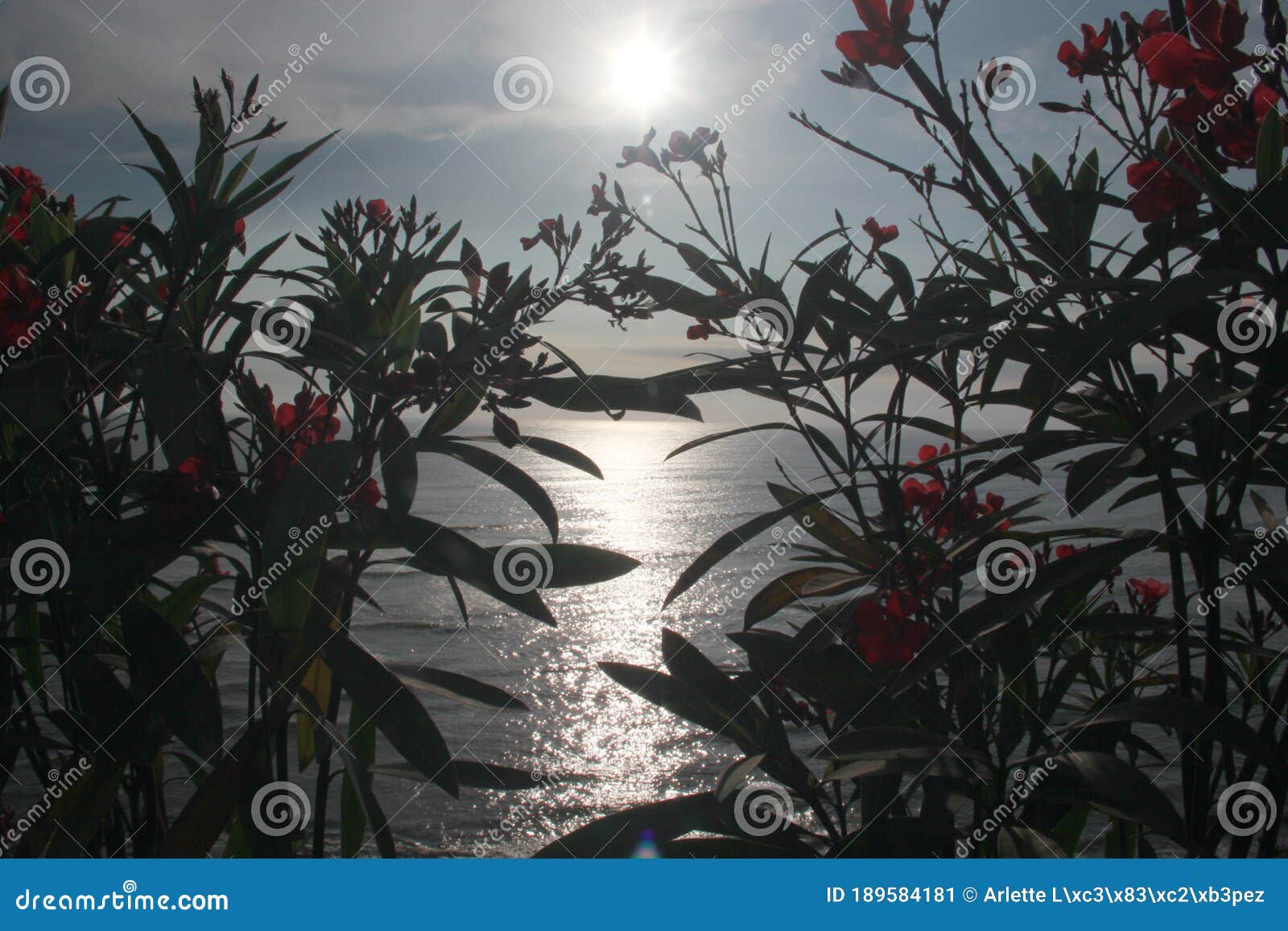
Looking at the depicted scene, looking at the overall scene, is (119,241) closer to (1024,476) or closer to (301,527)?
(301,527)

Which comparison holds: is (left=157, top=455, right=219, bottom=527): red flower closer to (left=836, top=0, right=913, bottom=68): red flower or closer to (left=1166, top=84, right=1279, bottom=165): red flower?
(left=836, top=0, right=913, bottom=68): red flower

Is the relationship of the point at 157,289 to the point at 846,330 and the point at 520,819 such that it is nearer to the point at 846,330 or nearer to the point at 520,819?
the point at 846,330

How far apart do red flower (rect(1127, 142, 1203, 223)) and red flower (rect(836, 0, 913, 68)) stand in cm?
20

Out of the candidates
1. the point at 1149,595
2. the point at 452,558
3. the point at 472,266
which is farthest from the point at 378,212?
the point at 1149,595

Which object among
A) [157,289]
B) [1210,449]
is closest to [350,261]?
[157,289]

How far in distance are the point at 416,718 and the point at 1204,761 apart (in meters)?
0.60

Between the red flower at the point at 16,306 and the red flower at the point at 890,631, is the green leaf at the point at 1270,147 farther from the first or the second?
the red flower at the point at 16,306

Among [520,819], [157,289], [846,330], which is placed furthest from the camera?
[520,819]

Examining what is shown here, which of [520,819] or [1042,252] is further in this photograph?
[520,819]

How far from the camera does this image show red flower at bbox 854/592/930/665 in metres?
0.72

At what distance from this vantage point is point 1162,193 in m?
0.65

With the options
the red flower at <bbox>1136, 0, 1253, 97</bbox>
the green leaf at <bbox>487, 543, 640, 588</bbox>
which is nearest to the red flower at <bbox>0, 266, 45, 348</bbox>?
the green leaf at <bbox>487, 543, 640, 588</bbox>
